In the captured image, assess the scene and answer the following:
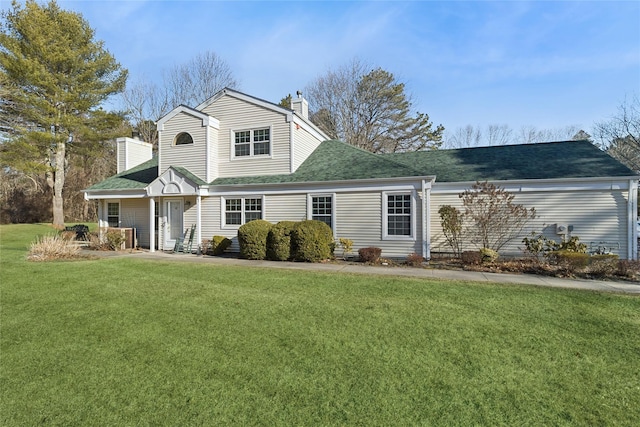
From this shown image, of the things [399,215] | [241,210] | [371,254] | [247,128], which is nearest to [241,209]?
[241,210]

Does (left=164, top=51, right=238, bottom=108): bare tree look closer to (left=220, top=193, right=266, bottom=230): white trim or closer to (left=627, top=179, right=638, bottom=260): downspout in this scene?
(left=220, top=193, right=266, bottom=230): white trim

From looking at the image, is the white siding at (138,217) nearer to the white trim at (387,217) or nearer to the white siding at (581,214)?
the white trim at (387,217)

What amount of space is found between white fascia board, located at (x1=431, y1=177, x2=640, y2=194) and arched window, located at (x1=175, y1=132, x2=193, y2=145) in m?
11.4

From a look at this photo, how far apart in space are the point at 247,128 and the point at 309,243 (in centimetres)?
656

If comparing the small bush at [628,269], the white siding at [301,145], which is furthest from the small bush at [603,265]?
the white siding at [301,145]

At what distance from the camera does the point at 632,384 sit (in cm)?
359

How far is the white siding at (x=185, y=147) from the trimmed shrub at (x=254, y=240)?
4.09 m

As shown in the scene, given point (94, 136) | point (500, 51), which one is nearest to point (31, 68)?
point (94, 136)

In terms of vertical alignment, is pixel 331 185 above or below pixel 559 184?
above

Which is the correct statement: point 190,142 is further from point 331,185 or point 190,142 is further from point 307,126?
point 331,185

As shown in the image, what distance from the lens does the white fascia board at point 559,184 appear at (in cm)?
1128

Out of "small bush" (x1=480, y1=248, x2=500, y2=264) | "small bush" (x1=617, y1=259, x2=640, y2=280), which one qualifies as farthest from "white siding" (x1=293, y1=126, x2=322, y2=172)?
"small bush" (x1=617, y1=259, x2=640, y2=280)

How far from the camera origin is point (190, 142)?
1530 cm

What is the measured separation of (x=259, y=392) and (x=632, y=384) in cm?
400
